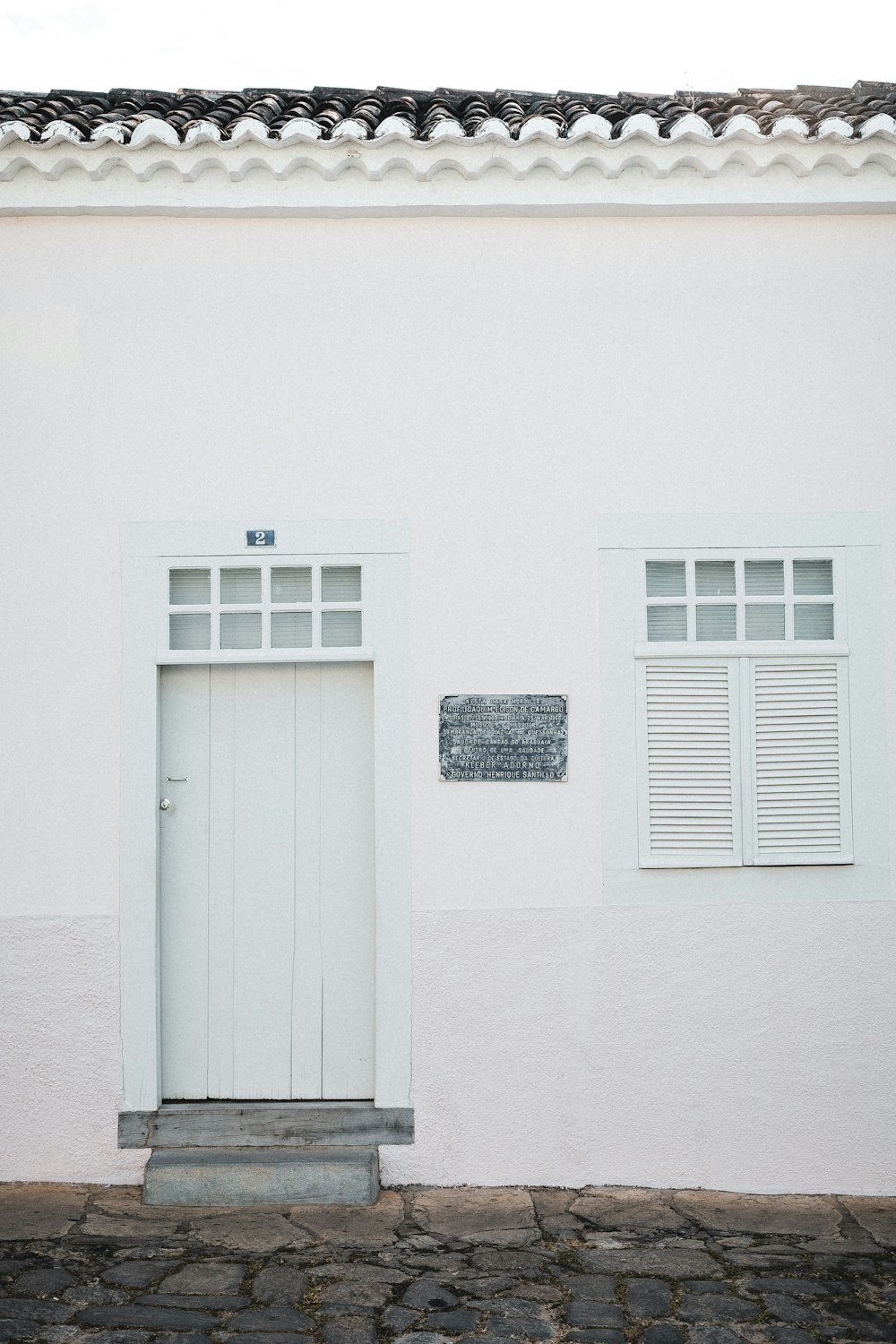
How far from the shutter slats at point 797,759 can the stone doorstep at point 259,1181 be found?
2.53 metres

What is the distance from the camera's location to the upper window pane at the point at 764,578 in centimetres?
631

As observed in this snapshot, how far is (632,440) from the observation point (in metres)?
6.28

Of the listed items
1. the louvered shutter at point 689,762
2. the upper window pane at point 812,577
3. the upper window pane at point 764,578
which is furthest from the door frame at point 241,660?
the upper window pane at point 812,577

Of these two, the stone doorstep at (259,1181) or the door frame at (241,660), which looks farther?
the door frame at (241,660)

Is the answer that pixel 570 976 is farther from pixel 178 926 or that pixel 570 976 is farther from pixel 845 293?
pixel 845 293

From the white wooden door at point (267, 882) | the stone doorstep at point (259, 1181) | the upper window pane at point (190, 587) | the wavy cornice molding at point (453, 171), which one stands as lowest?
the stone doorstep at point (259, 1181)

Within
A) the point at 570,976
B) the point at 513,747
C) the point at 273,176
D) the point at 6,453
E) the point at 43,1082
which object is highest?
the point at 273,176

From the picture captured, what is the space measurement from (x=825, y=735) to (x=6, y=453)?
14.5ft

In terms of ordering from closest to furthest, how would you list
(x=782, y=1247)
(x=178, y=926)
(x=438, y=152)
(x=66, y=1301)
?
1. (x=66, y=1301)
2. (x=782, y=1247)
3. (x=438, y=152)
4. (x=178, y=926)

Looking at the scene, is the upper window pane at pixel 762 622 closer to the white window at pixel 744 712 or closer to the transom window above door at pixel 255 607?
the white window at pixel 744 712

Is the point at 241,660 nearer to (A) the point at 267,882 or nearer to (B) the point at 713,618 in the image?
(A) the point at 267,882

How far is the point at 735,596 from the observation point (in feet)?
20.6

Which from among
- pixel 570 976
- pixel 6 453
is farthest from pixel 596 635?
pixel 6 453

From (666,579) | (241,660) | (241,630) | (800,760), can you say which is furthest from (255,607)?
(800,760)
